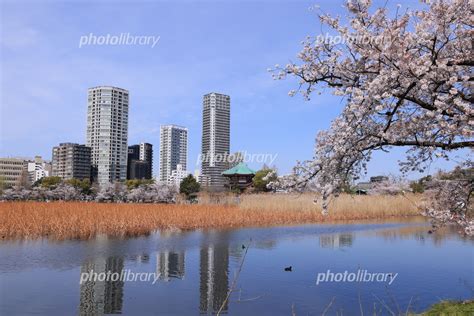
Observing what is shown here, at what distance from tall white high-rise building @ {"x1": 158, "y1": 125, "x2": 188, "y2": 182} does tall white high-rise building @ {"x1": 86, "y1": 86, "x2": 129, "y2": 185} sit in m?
29.2

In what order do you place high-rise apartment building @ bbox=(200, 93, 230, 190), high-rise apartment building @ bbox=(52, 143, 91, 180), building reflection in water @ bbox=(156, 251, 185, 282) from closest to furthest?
building reflection in water @ bbox=(156, 251, 185, 282), high-rise apartment building @ bbox=(200, 93, 230, 190), high-rise apartment building @ bbox=(52, 143, 91, 180)

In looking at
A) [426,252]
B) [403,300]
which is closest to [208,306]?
[403,300]

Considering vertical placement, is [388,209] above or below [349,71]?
below

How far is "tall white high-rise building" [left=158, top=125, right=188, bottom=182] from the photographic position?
420 feet

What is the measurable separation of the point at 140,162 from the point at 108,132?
49.5 ft

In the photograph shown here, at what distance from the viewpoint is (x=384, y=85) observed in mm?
5707

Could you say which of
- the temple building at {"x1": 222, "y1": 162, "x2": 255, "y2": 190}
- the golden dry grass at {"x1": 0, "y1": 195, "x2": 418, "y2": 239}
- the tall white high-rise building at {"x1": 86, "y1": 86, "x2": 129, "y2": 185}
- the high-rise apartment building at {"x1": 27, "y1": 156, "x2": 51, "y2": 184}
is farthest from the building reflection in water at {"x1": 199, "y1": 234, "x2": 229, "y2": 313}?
the high-rise apartment building at {"x1": 27, "y1": 156, "x2": 51, "y2": 184}

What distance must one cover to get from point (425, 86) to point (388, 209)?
3075 cm

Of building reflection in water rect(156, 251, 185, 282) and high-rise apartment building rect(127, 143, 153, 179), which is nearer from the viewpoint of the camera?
building reflection in water rect(156, 251, 185, 282)

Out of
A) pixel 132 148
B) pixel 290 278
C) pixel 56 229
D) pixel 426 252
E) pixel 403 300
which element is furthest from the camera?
pixel 132 148

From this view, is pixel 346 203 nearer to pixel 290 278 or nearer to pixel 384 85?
pixel 290 278

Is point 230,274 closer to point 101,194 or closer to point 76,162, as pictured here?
point 101,194

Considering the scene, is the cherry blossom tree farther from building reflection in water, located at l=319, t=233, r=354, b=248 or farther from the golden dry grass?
the golden dry grass

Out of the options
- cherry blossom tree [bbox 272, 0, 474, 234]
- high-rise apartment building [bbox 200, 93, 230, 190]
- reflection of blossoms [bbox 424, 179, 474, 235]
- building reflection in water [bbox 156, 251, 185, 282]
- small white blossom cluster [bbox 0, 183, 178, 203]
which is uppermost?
high-rise apartment building [bbox 200, 93, 230, 190]
